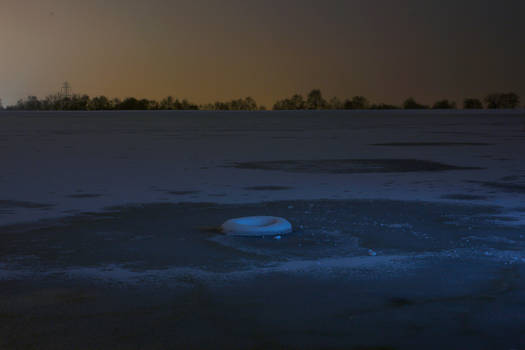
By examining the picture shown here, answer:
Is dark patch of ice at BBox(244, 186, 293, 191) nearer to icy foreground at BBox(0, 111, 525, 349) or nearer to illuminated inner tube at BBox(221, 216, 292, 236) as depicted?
icy foreground at BBox(0, 111, 525, 349)

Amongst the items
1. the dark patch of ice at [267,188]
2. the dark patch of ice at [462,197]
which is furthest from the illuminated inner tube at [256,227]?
the dark patch of ice at [462,197]

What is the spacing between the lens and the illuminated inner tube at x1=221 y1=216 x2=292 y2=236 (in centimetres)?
602

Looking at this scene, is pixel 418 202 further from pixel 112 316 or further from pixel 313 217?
pixel 112 316

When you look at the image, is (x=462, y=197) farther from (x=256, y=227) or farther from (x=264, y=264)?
(x=264, y=264)

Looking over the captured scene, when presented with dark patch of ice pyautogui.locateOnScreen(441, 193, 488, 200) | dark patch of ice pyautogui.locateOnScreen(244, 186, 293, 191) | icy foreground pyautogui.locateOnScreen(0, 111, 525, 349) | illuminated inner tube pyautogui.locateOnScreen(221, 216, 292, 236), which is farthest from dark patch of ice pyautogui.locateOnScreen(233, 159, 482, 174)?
illuminated inner tube pyautogui.locateOnScreen(221, 216, 292, 236)

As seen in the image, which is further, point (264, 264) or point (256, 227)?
point (256, 227)

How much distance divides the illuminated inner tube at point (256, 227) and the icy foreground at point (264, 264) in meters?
0.14

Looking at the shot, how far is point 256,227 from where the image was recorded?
240 inches

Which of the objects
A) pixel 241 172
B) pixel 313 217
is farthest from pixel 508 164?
pixel 313 217

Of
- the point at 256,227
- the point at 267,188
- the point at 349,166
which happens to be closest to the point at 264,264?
the point at 256,227

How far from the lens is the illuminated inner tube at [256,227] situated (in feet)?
19.7

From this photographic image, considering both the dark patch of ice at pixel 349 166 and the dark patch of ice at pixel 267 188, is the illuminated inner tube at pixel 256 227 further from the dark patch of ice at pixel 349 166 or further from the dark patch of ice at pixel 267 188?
the dark patch of ice at pixel 349 166

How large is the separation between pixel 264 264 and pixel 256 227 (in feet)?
3.97

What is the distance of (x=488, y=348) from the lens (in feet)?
10.4
